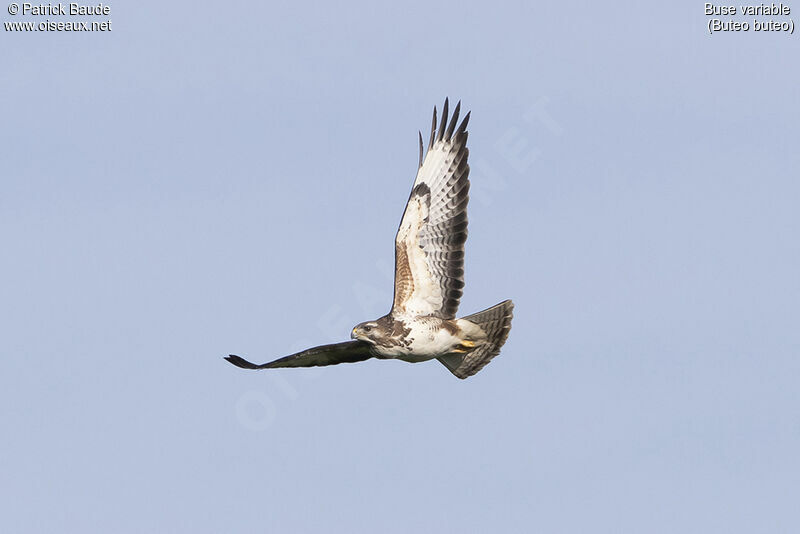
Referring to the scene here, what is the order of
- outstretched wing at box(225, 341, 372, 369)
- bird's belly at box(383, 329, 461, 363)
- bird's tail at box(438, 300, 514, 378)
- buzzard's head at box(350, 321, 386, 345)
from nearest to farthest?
buzzard's head at box(350, 321, 386, 345), bird's belly at box(383, 329, 461, 363), bird's tail at box(438, 300, 514, 378), outstretched wing at box(225, 341, 372, 369)

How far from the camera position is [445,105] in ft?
58.9

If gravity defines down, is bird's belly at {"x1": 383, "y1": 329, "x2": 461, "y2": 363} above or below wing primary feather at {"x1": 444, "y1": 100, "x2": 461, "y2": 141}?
below

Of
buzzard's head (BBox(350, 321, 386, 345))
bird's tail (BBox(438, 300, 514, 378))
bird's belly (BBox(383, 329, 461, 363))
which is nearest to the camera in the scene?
buzzard's head (BBox(350, 321, 386, 345))

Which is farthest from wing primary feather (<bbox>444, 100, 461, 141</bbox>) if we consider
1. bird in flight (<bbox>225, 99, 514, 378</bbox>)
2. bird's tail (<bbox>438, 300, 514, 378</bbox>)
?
bird's tail (<bbox>438, 300, 514, 378</bbox>)

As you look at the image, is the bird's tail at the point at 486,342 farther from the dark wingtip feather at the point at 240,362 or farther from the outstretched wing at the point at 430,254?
the dark wingtip feather at the point at 240,362

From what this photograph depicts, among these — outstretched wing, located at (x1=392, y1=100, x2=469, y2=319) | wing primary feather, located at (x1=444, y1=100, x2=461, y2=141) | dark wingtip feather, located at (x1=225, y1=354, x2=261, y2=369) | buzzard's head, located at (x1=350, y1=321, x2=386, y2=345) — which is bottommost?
dark wingtip feather, located at (x1=225, y1=354, x2=261, y2=369)

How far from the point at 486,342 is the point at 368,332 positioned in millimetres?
1943

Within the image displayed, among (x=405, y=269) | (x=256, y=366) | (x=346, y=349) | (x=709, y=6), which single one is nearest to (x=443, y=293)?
(x=405, y=269)

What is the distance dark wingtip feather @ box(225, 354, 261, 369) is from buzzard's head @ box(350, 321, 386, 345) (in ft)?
7.20

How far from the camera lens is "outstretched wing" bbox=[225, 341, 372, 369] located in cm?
1794

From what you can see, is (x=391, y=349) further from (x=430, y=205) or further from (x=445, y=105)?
(x=445, y=105)

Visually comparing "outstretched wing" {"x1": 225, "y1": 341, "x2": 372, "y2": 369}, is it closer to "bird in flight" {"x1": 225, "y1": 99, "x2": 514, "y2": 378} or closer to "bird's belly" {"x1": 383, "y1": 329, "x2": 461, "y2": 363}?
"bird in flight" {"x1": 225, "y1": 99, "x2": 514, "y2": 378}

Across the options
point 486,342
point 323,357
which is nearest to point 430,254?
point 486,342

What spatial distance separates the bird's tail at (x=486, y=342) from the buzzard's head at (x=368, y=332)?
1373mm
